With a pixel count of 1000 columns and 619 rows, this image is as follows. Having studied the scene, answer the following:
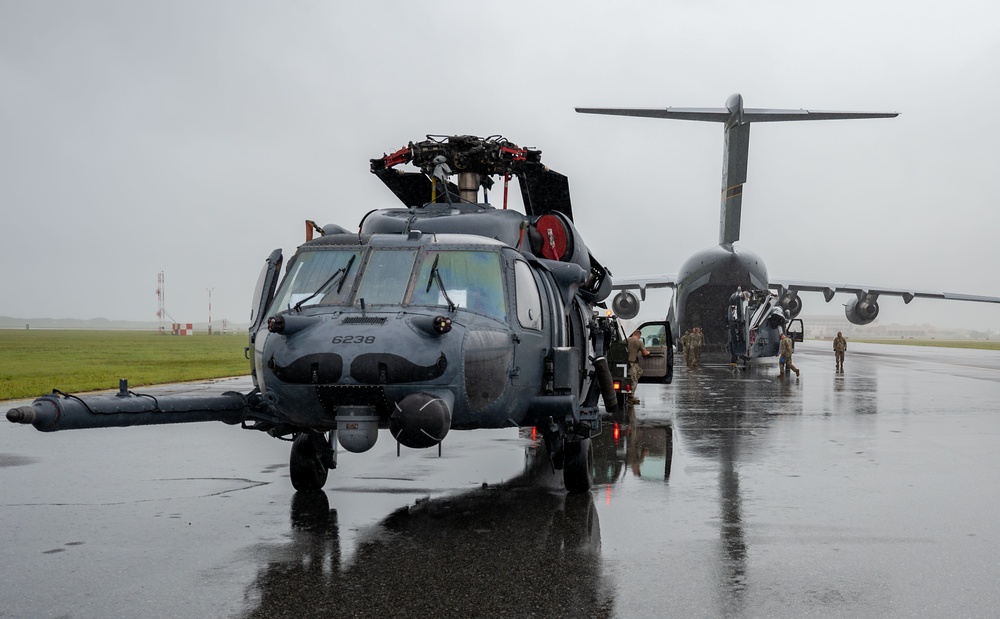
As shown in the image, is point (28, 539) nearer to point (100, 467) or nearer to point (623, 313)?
point (100, 467)

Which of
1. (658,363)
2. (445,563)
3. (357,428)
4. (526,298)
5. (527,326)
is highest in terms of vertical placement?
(526,298)

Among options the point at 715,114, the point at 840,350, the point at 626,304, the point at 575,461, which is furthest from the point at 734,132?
the point at 575,461

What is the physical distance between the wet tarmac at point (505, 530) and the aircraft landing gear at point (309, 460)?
0.19 m

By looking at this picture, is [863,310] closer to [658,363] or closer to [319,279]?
[658,363]

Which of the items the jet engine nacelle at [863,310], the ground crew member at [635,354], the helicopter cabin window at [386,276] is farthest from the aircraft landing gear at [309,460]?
the jet engine nacelle at [863,310]

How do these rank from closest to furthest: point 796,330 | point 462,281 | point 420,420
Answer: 1. point 420,420
2. point 462,281
3. point 796,330

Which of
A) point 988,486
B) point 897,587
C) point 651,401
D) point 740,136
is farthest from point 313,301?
point 740,136

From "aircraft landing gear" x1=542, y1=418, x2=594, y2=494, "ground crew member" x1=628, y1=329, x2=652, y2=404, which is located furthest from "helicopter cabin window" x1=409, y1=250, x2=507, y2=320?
"ground crew member" x1=628, y1=329, x2=652, y2=404

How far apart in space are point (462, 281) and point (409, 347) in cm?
127

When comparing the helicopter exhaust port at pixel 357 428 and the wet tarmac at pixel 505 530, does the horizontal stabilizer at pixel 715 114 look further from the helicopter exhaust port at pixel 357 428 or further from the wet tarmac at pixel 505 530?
the helicopter exhaust port at pixel 357 428

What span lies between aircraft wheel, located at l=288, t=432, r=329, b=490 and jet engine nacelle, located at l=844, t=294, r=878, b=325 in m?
43.1

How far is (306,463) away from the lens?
849 centimetres

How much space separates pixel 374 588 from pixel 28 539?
9.97 feet

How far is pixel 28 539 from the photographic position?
21.8 feet
